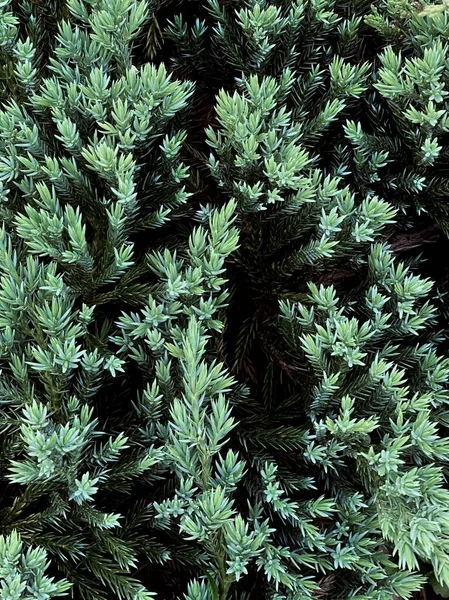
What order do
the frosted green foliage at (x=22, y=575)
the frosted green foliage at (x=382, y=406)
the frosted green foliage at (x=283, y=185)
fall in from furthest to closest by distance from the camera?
the frosted green foliage at (x=283, y=185)
the frosted green foliage at (x=382, y=406)
the frosted green foliage at (x=22, y=575)

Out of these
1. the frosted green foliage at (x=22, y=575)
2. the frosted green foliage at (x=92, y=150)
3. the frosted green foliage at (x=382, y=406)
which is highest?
the frosted green foliage at (x=92, y=150)

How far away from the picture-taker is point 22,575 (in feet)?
4.78

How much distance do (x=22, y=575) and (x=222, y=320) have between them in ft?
2.80

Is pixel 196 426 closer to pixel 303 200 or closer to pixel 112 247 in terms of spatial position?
pixel 112 247

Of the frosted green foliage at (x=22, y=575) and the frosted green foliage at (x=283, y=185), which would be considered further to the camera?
the frosted green foliage at (x=283, y=185)

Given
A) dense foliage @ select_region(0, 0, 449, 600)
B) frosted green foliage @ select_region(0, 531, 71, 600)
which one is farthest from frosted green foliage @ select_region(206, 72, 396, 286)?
frosted green foliage @ select_region(0, 531, 71, 600)

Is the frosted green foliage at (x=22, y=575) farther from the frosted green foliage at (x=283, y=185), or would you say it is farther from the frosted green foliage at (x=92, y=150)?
the frosted green foliage at (x=283, y=185)

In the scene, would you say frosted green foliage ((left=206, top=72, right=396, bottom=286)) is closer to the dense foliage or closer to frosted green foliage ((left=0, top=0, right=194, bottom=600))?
the dense foliage

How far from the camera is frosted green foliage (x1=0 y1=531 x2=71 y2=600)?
138cm

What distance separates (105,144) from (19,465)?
2.72ft

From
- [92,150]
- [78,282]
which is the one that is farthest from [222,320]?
[92,150]

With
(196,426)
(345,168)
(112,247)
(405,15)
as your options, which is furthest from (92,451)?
(405,15)

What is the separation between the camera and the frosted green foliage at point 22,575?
1378 millimetres

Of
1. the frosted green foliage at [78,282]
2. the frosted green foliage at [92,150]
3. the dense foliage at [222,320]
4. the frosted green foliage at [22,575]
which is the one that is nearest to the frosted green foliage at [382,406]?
the dense foliage at [222,320]
